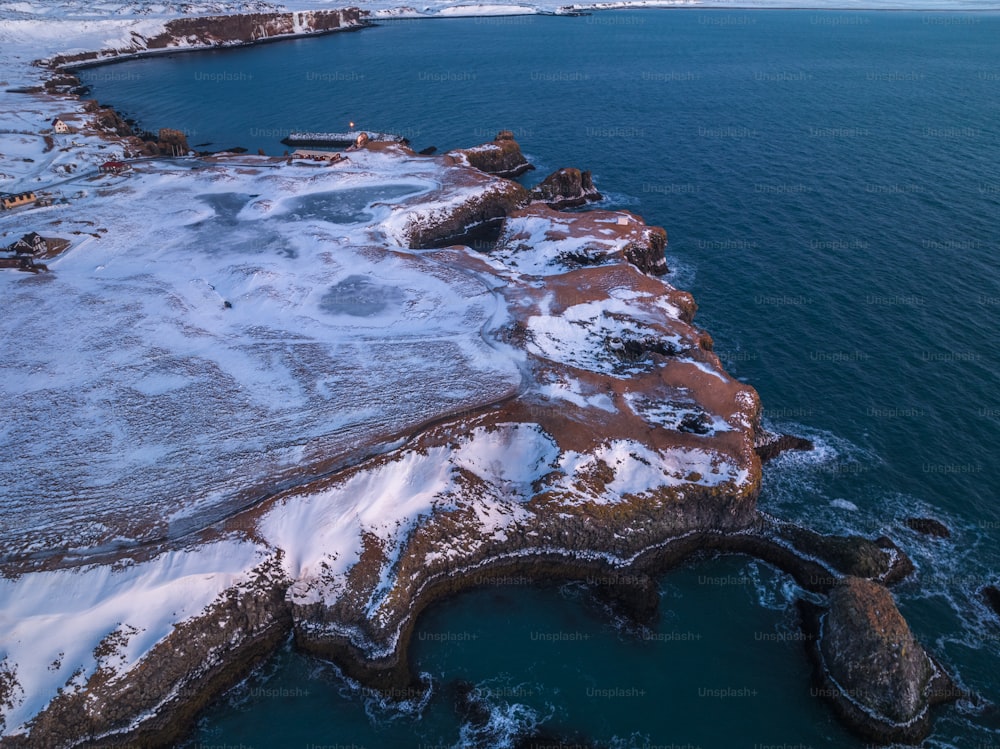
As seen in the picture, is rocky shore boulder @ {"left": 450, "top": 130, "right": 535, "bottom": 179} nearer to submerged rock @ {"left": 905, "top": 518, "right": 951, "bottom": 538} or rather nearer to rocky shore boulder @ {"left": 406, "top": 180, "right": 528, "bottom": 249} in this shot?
rocky shore boulder @ {"left": 406, "top": 180, "right": 528, "bottom": 249}

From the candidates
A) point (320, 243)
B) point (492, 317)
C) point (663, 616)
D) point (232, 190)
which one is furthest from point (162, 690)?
point (232, 190)

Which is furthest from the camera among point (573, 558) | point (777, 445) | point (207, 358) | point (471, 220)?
point (471, 220)

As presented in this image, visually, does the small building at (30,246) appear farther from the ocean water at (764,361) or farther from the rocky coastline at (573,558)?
the rocky coastline at (573,558)

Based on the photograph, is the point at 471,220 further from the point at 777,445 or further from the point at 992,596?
the point at 992,596

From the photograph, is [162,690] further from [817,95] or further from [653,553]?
[817,95]

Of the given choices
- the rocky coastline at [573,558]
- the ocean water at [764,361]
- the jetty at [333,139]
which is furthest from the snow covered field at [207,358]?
the jetty at [333,139]

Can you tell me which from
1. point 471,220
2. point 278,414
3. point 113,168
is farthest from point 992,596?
point 113,168
